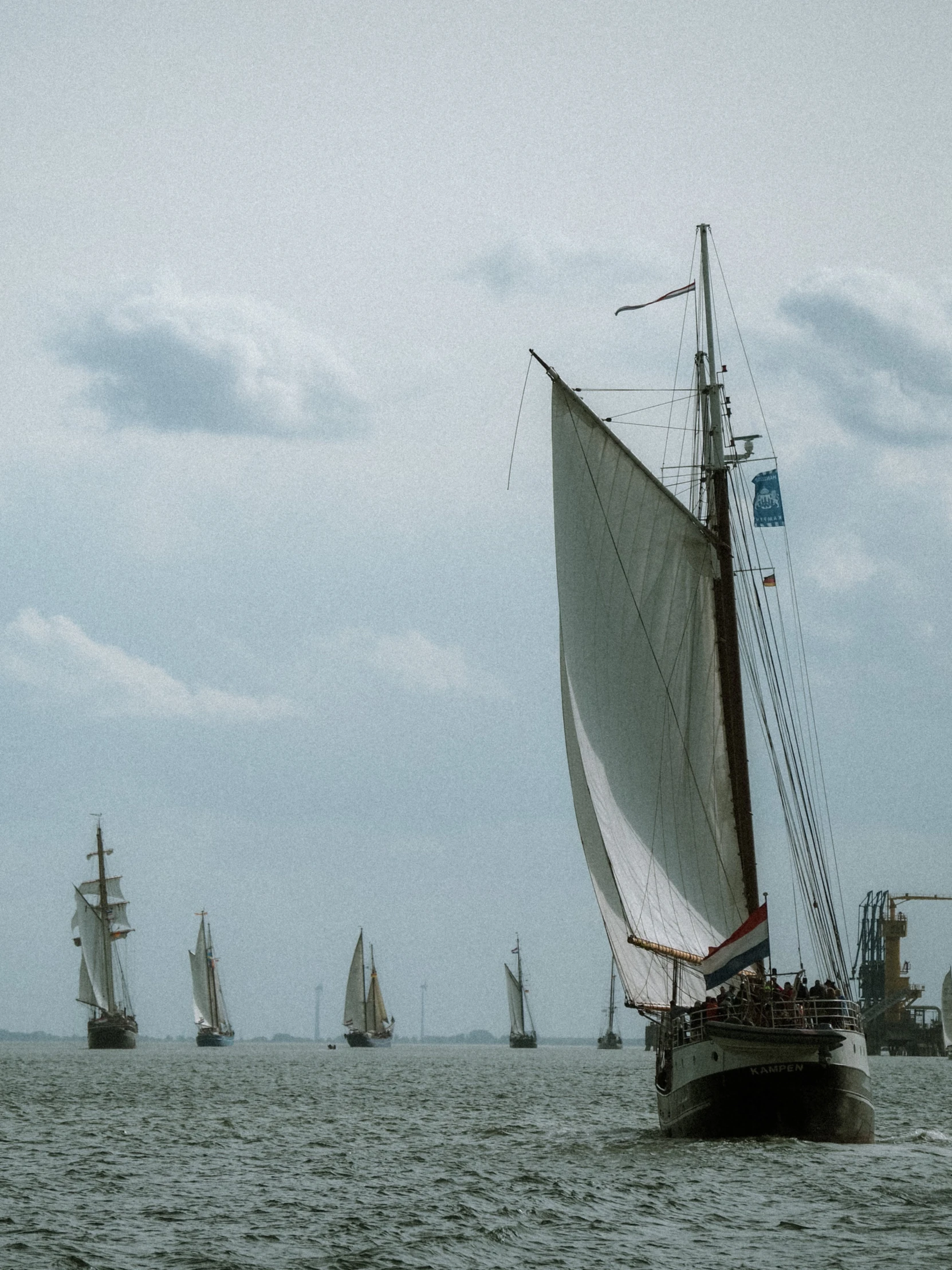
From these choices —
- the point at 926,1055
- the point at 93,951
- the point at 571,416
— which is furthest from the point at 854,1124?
the point at 926,1055

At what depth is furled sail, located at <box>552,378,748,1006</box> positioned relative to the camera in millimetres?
40719

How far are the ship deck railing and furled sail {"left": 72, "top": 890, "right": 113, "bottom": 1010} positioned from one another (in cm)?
12653

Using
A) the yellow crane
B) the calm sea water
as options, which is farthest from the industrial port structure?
the calm sea water

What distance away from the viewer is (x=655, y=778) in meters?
41.5

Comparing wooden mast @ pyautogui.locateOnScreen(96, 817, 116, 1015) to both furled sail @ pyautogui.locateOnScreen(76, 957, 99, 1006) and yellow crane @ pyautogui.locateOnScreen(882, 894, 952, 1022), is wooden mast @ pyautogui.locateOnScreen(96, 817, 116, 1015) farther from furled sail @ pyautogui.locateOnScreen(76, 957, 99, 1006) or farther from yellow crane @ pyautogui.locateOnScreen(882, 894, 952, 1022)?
yellow crane @ pyautogui.locateOnScreen(882, 894, 952, 1022)

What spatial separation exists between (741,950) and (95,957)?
5097 inches

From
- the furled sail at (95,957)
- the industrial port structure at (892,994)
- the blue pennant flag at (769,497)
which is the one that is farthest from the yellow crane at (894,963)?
the blue pennant flag at (769,497)

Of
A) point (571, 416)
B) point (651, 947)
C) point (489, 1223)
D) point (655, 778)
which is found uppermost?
point (571, 416)

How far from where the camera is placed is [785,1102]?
3506 centimetres

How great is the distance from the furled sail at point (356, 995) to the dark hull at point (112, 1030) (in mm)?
30577

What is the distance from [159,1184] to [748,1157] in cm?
1179

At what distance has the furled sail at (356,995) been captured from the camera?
607 feet

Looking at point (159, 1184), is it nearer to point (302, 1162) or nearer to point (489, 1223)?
point (302, 1162)

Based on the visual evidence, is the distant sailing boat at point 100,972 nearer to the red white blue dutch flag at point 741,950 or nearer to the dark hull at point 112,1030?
the dark hull at point 112,1030
